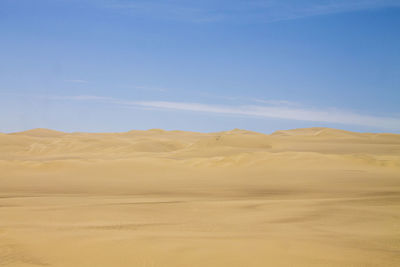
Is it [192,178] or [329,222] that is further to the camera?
[192,178]

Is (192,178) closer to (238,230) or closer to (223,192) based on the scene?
(223,192)

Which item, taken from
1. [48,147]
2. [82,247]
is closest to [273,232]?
[82,247]

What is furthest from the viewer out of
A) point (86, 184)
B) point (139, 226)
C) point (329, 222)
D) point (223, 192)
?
point (86, 184)

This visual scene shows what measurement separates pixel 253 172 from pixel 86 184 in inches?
268

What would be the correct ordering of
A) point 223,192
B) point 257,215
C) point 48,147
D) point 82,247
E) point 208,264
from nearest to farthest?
point 208,264 < point 82,247 < point 257,215 < point 223,192 < point 48,147

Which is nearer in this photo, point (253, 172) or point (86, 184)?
point (86, 184)

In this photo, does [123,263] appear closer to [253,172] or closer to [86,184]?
[86,184]

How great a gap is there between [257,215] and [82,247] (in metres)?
3.80

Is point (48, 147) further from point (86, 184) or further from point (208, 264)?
point (208, 264)

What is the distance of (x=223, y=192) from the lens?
13500mm

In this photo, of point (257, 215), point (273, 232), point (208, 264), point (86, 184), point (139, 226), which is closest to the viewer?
point (208, 264)

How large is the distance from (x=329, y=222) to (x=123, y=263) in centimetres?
403

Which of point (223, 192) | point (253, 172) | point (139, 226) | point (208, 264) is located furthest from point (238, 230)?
point (253, 172)

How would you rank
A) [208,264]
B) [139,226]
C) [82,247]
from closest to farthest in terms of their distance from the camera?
1. [208,264]
2. [82,247]
3. [139,226]
